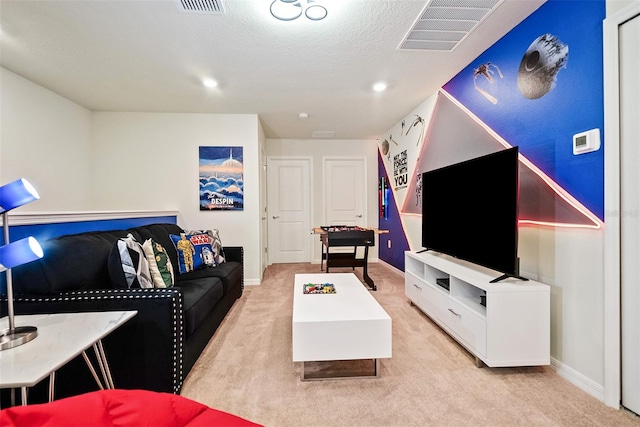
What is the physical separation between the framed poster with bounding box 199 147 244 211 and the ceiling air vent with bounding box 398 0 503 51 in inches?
104

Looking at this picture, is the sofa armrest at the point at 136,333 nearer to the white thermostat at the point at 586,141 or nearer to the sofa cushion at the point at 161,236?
the sofa cushion at the point at 161,236

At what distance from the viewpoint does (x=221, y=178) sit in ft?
13.8

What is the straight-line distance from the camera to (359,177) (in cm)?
593

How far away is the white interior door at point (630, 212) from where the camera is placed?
1518mm

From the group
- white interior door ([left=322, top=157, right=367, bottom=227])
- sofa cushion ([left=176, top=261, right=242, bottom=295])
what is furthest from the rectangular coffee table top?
white interior door ([left=322, top=157, right=367, bottom=227])

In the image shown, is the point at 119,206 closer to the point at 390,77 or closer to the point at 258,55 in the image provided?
the point at 258,55

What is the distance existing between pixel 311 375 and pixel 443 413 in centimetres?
80

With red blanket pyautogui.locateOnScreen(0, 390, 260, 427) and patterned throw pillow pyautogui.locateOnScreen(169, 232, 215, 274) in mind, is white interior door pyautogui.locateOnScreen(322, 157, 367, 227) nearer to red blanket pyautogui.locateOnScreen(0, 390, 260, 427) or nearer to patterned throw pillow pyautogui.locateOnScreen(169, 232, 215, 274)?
patterned throw pillow pyautogui.locateOnScreen(169, 232, 215, 274)

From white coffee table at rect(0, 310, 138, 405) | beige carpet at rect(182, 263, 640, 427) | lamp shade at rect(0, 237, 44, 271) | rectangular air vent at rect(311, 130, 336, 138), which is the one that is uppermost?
rectangular air vent at rect(311, 130, 336, 138)

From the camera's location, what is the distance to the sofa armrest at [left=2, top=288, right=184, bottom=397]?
162 cm

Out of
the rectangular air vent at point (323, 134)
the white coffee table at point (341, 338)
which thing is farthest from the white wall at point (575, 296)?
the rectangular air vent at point (323, 134)

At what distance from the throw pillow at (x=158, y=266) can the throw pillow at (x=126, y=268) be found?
0.42ft

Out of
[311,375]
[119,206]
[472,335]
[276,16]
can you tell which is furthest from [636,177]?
[119,206]

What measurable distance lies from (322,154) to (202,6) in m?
3.95
